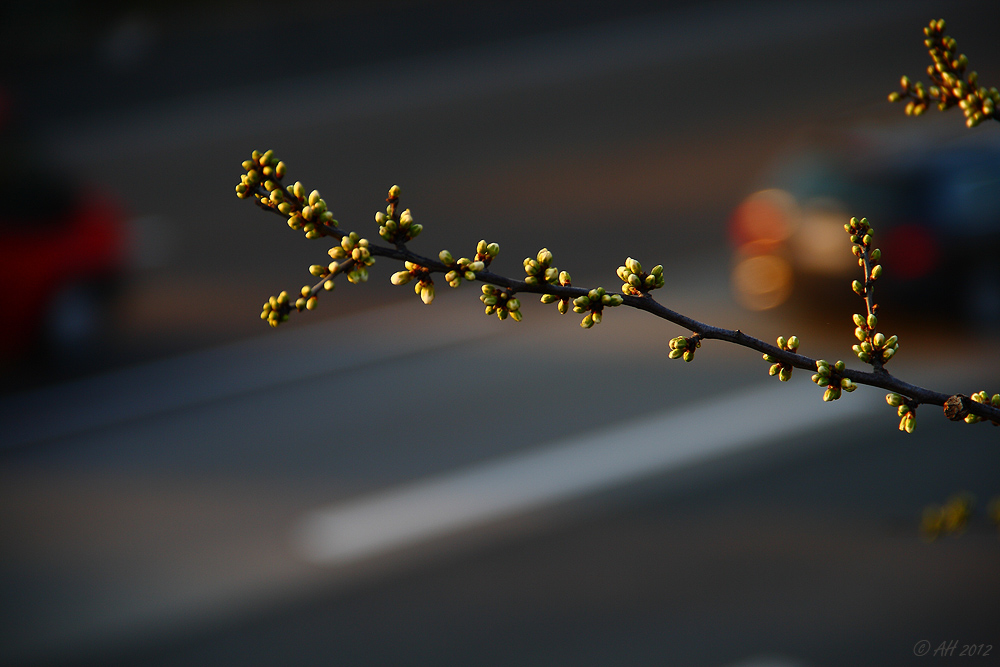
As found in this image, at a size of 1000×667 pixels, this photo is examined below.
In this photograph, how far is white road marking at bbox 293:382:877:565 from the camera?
276 inches

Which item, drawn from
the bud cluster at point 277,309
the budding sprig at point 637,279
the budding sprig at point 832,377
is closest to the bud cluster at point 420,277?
the bud cluster at point 277,309

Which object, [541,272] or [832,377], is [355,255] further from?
[832,377]

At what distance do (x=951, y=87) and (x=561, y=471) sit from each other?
5.47m

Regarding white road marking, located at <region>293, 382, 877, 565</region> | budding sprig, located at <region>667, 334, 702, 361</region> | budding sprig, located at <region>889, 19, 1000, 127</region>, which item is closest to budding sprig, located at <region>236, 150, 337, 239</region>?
budding sprig, located at <region>667, 334, 702, 361</region>

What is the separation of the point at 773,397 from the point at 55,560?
5.83 metres

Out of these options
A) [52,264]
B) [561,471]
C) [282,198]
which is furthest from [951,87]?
[52,264]

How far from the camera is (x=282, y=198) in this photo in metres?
1.86

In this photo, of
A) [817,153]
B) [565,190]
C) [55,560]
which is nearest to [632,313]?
[817,153]

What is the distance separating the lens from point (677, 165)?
13875mm

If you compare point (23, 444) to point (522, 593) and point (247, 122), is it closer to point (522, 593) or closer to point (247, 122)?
point (522, 593)

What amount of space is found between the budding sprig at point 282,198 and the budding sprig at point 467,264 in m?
0.25

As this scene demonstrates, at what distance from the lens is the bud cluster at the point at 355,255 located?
1.86 m

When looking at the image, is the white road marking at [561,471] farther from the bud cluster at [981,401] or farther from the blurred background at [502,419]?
the bud cluster at [981,401]

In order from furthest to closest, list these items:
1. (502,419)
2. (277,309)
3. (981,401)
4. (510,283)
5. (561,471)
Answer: (502,419)
(561,471)
(981,401)
(510,283)
(277,309)
